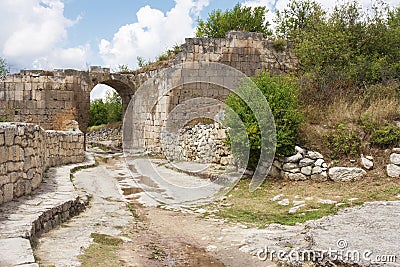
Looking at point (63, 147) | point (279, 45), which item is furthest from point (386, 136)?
point (279, 45)

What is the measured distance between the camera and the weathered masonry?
17.4 metres

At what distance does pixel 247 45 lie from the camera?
17.7 metres

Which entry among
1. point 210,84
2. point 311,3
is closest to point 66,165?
point 210,84

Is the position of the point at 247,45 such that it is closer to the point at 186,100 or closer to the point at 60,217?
the point at 186,100

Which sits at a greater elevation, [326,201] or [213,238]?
[326,201]

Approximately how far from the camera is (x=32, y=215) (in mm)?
5586

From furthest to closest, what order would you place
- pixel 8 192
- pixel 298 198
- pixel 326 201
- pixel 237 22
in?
pixel 237 22
pixel 298 198
pixel 326 201
pixel 8 192

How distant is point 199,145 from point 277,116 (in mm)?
4208

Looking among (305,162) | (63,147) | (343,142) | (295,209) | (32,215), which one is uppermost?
(343,142)

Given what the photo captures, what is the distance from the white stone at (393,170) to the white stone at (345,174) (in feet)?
1.55

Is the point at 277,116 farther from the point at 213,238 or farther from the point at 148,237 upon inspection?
the point at 148,237

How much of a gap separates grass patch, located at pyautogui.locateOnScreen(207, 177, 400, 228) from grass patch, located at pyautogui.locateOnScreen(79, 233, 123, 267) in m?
2.42

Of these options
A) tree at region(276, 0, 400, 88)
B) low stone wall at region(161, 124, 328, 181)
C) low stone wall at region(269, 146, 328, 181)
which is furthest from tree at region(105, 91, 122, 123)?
low stone wall at region(269, 146, 328, 181)

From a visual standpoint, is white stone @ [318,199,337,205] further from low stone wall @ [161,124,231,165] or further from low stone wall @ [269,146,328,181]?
low stone wall @ [161,124,231,165]
